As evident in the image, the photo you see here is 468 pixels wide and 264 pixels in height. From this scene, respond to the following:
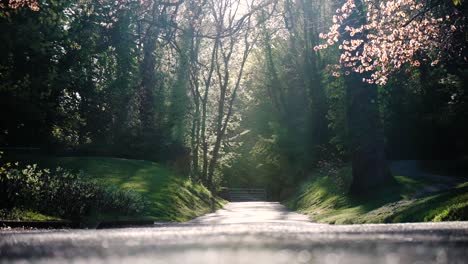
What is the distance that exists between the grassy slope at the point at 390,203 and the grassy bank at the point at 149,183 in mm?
5654

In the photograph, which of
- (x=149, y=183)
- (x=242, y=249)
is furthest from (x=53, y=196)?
(x=242, y=249)

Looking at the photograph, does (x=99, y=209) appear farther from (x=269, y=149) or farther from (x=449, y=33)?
(x=269, y=149)

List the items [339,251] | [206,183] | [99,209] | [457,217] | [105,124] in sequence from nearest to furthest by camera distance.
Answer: [339,251] < [457,217] < [99,209] < [105,124] < [206,183]

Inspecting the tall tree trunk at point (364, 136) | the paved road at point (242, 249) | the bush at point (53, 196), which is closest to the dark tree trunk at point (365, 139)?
the tall tree trunk at point (364, 136)

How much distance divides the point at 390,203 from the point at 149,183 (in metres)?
14.1

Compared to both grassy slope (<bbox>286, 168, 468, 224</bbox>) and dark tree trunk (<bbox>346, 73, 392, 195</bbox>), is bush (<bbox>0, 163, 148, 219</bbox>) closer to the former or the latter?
grassy slope (<bbox>286, 168, 468, 224</bbox>)

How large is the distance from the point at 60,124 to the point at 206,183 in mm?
19268

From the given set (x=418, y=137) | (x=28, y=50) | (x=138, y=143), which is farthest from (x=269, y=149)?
(x=28, y=50)

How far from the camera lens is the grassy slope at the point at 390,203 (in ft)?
46.0

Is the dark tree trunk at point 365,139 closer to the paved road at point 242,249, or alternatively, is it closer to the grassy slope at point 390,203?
the grassy slope at point 390,203

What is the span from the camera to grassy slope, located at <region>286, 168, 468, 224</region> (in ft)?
46.0

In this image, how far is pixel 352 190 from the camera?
80.7 ft

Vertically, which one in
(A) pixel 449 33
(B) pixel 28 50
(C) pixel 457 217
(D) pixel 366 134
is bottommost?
(C) pixel 457 217

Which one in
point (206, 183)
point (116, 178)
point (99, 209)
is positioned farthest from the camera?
point (206, 183)
